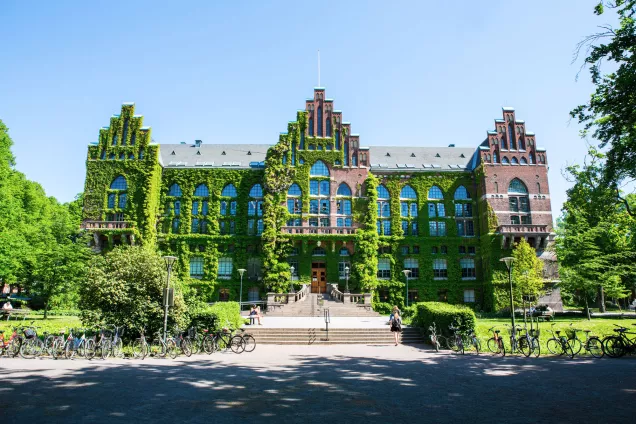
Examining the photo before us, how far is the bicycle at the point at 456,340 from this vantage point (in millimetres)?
19786

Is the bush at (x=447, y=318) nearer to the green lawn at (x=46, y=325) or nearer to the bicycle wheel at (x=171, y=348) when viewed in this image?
the bicycle wheel at (x=171, y=348)

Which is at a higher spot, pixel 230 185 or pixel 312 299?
pixel 230 185

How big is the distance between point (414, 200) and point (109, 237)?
36.0 m

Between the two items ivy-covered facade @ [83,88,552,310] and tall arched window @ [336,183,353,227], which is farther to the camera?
tall arched window @ [336,183,353,227]

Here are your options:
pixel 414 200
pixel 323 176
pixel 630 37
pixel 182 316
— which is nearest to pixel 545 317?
pixel 414 200

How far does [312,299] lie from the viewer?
38.8 meters

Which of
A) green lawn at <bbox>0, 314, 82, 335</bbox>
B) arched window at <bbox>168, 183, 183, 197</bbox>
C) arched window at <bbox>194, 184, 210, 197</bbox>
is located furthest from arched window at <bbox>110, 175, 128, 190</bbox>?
green lawn at <bbox>0, 314, 82, 335</bbox>

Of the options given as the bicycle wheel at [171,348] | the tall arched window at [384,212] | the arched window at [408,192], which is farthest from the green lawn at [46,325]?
the arched window at [408,192]

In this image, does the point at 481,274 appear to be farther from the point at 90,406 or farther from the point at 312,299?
the point at 90,406

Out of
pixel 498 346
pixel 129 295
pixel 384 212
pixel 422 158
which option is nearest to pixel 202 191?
pixel 384 212

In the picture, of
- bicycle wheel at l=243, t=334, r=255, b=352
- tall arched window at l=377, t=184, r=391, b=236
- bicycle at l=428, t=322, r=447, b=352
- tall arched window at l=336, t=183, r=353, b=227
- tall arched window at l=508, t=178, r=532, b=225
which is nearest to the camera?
bicycle wheel at l=243, t=334, r=255, b=352

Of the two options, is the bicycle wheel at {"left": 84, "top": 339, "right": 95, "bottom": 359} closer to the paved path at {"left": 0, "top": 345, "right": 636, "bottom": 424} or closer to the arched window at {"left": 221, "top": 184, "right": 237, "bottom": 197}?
the paved path at {"left": 0, "top": 345, "right": 636, "bottom": 424}

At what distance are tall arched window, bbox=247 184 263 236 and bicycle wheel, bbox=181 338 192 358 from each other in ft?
102

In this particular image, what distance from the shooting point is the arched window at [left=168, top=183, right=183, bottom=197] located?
166 feet
